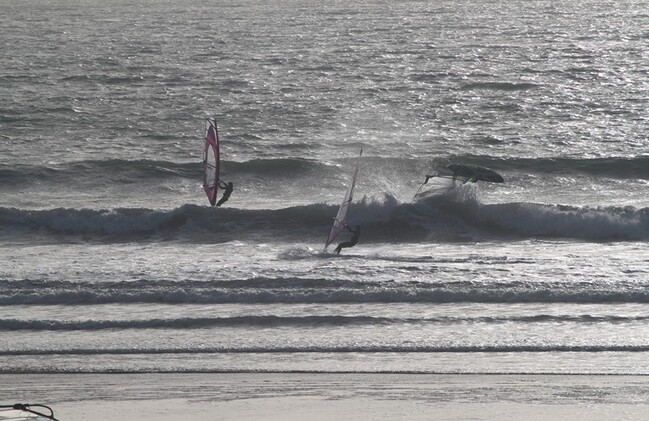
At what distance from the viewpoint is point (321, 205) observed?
20.9 m

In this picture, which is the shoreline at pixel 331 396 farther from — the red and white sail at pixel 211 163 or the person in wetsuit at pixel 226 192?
the red and white sail at pixel 211 163

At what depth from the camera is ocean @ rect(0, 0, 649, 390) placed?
39.3 feet

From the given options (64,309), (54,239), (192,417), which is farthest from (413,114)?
(192,417)

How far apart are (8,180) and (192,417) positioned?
15571mm

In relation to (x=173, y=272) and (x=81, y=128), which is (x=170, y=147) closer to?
(x=81, y=128)

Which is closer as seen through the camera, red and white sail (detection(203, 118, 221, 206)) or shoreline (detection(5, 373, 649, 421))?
shoreline (detection(5, 373, 649, 421))

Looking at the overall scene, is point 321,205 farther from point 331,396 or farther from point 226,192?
point 331,396

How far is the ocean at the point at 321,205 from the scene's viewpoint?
1199cm

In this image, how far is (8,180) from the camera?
78.5ft

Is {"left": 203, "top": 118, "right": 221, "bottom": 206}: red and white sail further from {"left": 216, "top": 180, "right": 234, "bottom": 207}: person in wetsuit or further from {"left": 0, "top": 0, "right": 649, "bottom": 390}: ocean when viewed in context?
{"left": 0, "top": 0, "right": 649, "bottom": 390}: ocean

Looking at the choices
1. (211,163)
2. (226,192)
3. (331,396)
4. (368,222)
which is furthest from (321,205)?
(331,396)

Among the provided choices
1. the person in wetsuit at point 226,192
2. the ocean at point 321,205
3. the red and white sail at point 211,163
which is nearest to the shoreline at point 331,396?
the ocean at point 321,205

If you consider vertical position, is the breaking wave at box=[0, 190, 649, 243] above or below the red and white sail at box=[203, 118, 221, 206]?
below

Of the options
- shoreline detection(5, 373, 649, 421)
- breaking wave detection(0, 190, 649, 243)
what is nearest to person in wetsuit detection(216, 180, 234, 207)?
breaking wave detection(0, 190, 649, 243)
